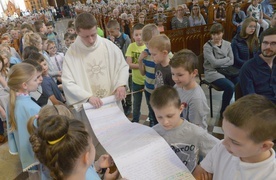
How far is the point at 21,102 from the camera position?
2.11 meters

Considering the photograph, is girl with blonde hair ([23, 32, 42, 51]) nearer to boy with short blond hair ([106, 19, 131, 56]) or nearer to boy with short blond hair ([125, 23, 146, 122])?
boy with short blond hair ([106, 19, 131, 56])

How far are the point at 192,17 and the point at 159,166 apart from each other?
6156mm

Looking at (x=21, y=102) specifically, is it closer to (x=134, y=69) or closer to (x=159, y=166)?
(x=159, y=166)

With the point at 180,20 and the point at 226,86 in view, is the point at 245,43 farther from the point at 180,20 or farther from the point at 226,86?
the point at 180,20

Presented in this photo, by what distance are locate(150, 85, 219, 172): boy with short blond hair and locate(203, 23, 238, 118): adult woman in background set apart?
6.81 feet

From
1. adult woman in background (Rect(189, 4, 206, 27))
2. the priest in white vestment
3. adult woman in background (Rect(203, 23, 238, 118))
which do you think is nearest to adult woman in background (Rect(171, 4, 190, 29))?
adult woman in background (Rect(189, 4, 206, 27))

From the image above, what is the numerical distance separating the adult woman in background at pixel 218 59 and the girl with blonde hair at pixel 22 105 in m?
2.54

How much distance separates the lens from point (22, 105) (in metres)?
2.10

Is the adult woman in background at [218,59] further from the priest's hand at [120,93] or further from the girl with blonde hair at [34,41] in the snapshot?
the girl with blonde hair at [34,41]

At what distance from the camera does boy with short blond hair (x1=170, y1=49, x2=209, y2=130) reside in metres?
1.92

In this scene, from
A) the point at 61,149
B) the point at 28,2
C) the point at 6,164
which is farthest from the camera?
the point at 28,2

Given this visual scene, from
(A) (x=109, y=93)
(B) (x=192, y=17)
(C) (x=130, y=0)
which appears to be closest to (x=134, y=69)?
(A) (x=109, y=93)

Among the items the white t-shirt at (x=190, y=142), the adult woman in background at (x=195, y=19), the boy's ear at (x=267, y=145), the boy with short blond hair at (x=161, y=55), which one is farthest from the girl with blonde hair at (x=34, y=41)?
the adult woman in background at (x=195, y=19)

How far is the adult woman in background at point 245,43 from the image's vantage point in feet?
12.6
